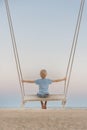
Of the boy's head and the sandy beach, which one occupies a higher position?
the sandy beach

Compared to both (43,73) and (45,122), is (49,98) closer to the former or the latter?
(43,73)

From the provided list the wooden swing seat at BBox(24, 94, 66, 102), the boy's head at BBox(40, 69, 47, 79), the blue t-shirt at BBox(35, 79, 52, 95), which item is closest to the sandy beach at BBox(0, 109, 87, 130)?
the wooden swing seat at BBox(24, 94, 66, 102)

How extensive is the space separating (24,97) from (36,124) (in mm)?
3578

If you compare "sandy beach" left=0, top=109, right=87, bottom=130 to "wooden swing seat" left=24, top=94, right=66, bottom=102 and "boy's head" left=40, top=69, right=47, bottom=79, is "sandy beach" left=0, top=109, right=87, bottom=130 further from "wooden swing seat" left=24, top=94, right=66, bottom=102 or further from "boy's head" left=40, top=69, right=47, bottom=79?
"boy's head" left=40, top=69, right=47, bottom=79

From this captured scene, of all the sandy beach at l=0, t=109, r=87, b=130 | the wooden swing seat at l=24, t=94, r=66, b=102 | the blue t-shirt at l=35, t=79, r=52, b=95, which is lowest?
the blue t-shirt at l=35, t=79, r=52, b=95

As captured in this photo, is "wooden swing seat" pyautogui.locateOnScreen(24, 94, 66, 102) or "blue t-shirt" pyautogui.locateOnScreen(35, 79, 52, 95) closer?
"wooden swing seat" pyautogui.locateOnScreen(24, 94, 66, 102)

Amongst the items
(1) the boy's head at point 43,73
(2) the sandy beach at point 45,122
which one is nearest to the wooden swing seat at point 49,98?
(1) the boy's head at point 43,73

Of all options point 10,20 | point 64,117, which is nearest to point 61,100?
point 10,20

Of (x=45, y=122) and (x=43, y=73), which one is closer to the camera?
(x=45, y=122)

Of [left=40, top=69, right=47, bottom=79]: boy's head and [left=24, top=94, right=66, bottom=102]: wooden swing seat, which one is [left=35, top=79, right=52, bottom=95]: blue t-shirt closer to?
[left=40, top=69, right=47, bottom=79]: boy's head

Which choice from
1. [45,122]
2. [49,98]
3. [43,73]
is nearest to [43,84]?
[43,73]

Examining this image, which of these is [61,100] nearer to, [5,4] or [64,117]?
[5,4]

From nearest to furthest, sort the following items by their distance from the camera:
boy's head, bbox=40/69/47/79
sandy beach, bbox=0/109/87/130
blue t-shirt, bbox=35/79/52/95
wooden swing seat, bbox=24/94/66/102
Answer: sandy beach, bbox=0/109/87/130 → wooden swing seat, bbox=24/94/66/102 → blue t-shirt, bbox=35/79/52/95 → boy's head, bbox=40/69/47/79

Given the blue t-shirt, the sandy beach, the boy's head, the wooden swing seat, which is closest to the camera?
the sandy beach
